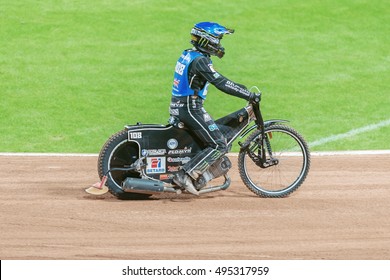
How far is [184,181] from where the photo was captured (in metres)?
12.5

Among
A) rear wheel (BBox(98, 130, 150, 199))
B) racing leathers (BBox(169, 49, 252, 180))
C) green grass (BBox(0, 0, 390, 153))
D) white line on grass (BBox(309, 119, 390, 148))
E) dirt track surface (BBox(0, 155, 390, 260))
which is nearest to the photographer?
dirt track surface (BBox(0, 155, 390, 260))

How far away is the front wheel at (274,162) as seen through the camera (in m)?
12.8

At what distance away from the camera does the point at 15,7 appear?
22906 mm

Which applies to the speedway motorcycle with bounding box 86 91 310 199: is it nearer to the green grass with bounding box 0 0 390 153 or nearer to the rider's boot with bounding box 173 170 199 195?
the rider's boot with bounding box 173 170 199 195

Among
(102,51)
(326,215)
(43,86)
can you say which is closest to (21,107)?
(43,86)

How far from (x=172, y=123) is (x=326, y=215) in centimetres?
223

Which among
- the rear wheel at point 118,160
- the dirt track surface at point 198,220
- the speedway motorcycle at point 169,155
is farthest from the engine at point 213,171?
the rear wheel at point 118,160

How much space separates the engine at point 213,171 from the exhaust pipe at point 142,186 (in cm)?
43

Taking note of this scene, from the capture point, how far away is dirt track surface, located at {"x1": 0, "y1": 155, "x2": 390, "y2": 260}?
10.3 m

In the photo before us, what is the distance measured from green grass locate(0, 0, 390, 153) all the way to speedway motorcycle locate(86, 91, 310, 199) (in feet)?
10.7

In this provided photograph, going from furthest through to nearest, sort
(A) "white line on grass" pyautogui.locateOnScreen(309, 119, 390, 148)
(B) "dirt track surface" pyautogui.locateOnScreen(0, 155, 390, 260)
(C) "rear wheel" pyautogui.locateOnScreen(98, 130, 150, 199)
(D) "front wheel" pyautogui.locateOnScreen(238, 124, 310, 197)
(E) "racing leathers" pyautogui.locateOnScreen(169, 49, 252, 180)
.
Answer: (A) "white line on grass" pyautogui.locateOnScreen(309, 119, 390, 148)
(D) "front wheel" pyautogui.locateOnScreen(238, 124, 310, 197)
(C) "rear wheel" pyautogui.locateOnScreen(98, 130, 150, 199)
(E) "racing leathers" pyautogui.locateOnScreen(169, 49, 252, 180)
(B) "dirt track surface" pyautogui.locateOnScreen(0, 155, 390, 260)

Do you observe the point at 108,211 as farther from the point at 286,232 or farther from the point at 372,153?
the point at 372,153

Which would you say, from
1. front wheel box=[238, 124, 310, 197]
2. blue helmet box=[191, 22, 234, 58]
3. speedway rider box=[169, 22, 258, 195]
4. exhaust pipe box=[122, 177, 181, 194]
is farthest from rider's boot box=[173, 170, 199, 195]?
blue helmet box=[191, 22, 234, 58]

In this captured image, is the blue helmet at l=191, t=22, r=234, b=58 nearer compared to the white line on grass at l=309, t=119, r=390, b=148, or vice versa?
the blue helmet at l=191, t=22, r=234, b=58
